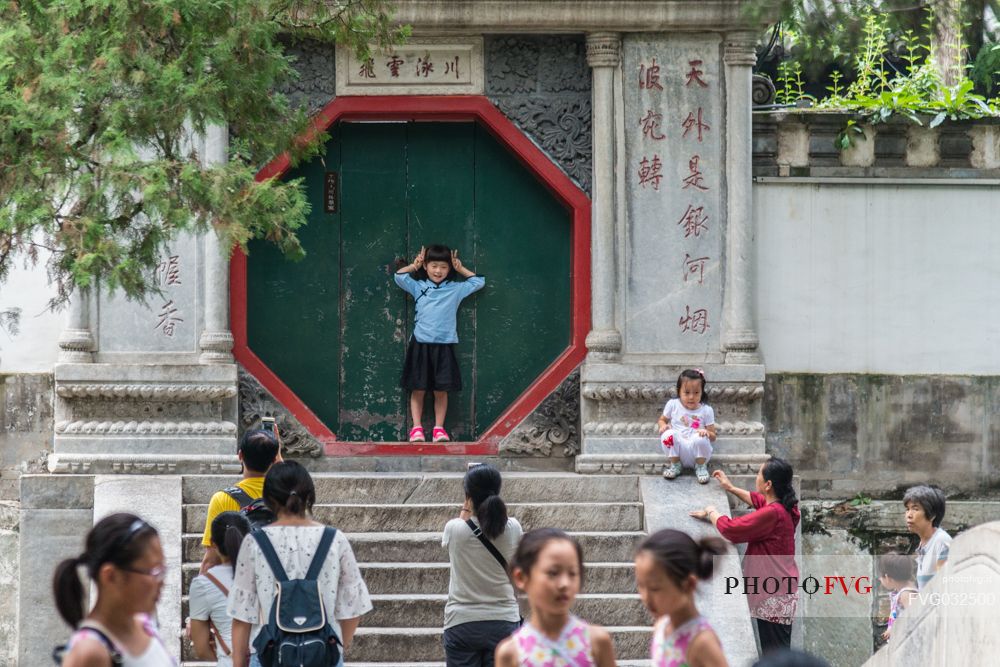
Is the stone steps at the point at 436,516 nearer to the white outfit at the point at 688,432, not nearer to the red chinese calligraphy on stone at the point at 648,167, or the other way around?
the white outfit at the point at 688,432

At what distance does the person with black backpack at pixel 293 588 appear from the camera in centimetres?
641

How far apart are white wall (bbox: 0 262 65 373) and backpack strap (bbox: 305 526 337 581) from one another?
6001 mm

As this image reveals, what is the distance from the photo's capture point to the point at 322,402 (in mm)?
12445

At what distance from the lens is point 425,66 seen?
12.2m

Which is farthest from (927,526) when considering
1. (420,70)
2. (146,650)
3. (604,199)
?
(420,70)

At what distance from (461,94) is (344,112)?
3.00 ft

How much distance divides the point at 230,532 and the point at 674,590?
2.49 metres

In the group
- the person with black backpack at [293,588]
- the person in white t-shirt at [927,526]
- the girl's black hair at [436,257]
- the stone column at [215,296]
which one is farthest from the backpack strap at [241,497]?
the girl's black hair at [436,257]

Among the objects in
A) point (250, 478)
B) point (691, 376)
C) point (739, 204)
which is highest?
point (739, 204)

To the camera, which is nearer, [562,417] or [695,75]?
[695,75]

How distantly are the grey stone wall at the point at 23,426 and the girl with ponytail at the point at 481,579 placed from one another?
17.5 feet

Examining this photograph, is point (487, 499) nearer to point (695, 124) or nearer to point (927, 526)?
point (927, 526)

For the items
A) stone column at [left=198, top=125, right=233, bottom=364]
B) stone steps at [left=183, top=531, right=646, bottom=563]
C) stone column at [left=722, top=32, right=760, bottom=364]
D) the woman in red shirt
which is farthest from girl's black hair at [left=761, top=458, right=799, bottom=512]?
stone column at [left=198, top=125, right=233, bottom=364]

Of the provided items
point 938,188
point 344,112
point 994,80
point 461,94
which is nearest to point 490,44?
point 461,94
